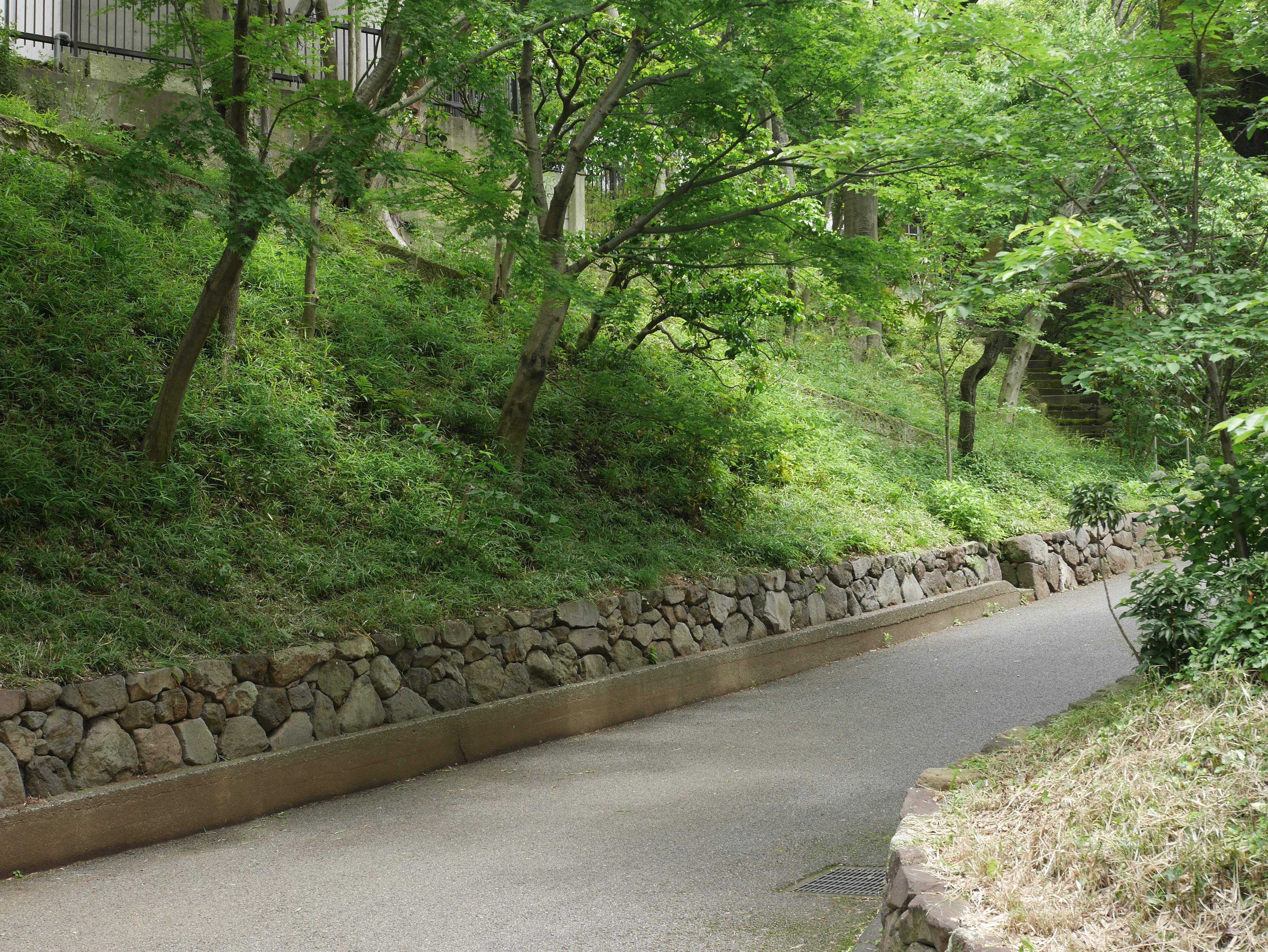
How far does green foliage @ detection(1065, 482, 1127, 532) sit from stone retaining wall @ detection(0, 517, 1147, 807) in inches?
153

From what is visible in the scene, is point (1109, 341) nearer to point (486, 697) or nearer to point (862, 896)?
point (862, 896)

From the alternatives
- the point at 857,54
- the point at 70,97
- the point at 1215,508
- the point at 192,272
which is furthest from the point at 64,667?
the point at 70,97

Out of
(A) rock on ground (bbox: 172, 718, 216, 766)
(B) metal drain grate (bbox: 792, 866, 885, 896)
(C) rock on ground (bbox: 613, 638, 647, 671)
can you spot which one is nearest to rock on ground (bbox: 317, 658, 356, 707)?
(A) rock on ground (bbox: 172, 718, 216, 766)

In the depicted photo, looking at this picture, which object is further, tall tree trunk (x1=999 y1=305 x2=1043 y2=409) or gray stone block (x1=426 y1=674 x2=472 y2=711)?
tall tree trunk (x1=999 y1=305 x2=1043 y2=409)

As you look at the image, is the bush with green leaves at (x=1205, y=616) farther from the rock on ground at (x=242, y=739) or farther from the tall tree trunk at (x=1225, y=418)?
the rock on ground at (x=242, y=739)

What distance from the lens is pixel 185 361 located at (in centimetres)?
714

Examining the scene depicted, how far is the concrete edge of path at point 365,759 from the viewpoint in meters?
5.16

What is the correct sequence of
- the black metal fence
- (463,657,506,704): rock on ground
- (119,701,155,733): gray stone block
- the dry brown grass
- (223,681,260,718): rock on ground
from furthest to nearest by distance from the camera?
the black metal fence
(463,657,506,704): rock on ground
(223,681,260,718): rock on ground
(119,701,155,733): gray stone block
the dry brown grass

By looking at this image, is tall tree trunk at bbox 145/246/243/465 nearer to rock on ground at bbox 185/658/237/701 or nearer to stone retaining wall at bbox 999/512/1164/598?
rock on ground at bbox 185/658/237/701

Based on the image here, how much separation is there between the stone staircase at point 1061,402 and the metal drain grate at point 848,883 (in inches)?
751

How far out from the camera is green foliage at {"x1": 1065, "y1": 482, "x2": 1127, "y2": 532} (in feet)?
21.1

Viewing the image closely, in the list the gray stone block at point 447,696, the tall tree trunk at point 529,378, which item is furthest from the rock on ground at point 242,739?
the tall tree trunk at point 529,378

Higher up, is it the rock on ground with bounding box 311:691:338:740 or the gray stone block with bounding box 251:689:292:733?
the gray stone block with bounding box 251:689:292:733

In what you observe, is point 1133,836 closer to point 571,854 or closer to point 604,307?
point 571,854
